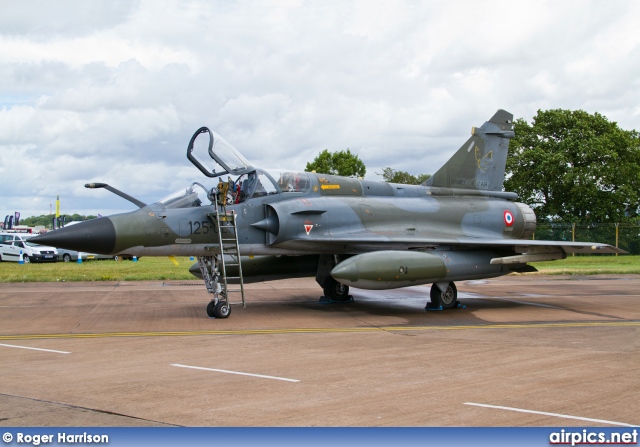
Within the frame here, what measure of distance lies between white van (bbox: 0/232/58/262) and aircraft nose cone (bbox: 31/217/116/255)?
1105 inches

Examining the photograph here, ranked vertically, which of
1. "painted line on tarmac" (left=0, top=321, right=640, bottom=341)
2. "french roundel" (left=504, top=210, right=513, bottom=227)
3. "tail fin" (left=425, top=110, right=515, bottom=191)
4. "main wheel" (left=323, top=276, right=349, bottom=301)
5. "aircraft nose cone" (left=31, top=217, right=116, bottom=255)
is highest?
"tail fin" (left=425, top=110, right=515, bottom=191)

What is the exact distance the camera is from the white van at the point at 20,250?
129 feet

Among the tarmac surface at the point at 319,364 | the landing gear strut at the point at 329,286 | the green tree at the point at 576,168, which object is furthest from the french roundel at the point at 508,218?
the green tree at the point at 576,168

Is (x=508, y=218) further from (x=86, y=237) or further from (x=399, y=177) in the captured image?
(x=399, y=177)

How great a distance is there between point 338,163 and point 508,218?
1720 inches

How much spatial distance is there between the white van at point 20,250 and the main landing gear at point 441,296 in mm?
28995

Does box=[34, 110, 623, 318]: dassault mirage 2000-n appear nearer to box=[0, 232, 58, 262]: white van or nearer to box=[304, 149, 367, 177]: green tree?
box=[0, 232, 58, 262]: white van

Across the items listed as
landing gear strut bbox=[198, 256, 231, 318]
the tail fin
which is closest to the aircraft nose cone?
landing gear strut bbox=[198, 256, 231, 318]

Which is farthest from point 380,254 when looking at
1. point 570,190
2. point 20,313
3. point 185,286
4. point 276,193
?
point 570,190

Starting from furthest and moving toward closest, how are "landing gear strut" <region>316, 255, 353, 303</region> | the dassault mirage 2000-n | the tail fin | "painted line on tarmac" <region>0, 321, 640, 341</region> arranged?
1. the tail fin
2. "landing gear strut" <region>316, 255, 353, 303</region>
3. the dassault mirage 2000-n
4. "painted line on tarmac" <region>0, 321, 640, 341</region>

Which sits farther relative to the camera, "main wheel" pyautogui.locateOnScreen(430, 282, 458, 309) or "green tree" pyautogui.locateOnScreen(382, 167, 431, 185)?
"green tree" pyautogui.locateOnScreen(382, 167, 431, 185)

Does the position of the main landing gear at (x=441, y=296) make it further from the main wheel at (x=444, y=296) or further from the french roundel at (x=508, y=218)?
the french roundel at (x=508, y=218)

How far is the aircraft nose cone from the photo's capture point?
40.7ft

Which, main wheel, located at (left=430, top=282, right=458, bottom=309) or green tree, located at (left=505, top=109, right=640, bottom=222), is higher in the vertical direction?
green tree, located at (left=505, top=109, right=640, bottom=222)
